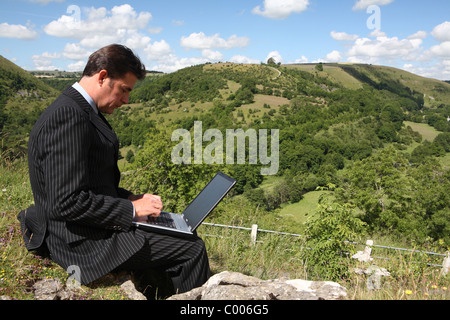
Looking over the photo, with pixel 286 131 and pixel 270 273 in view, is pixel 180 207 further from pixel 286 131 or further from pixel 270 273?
pixel 286 131

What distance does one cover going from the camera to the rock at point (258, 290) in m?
1.77

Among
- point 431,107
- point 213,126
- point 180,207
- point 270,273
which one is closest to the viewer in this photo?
point 270,273

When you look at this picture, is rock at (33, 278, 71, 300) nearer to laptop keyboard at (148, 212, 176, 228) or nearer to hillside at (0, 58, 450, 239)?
laptop keyboard at (148, 212, 176, 228)

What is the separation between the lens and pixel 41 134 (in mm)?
1679

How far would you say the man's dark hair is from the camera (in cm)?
183

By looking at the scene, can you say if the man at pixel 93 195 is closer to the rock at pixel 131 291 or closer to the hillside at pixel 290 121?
the rock at pixel 131 291

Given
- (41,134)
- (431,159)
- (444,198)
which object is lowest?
(444,198)

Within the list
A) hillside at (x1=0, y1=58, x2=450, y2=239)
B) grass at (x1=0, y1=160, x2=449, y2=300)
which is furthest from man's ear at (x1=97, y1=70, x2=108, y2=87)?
hillside at (x1=0, y1=58, x2=450, y2=239)

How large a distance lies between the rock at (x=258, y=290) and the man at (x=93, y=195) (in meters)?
0.15

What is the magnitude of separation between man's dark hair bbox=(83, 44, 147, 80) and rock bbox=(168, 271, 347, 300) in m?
1.31

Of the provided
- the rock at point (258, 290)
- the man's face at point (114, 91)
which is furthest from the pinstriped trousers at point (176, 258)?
the man's face at point (114, 91)

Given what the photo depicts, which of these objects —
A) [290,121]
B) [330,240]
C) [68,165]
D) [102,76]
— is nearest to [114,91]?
[102,76]

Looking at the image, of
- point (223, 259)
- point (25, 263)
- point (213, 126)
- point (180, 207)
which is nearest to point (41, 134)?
point (25, 263)
